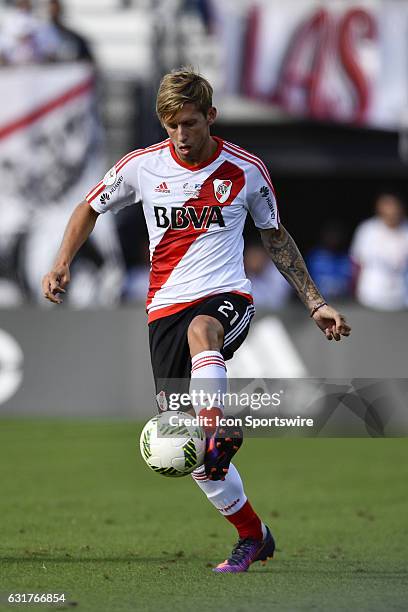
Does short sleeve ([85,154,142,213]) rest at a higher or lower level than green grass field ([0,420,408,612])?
higher

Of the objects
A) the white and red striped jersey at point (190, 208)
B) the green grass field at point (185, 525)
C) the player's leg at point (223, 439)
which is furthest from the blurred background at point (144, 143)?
the white and red striped jersey at point (190, 208)

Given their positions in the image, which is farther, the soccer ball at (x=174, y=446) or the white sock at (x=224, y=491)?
the white sock at (x=224, y=491)

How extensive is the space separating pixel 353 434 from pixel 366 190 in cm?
2096

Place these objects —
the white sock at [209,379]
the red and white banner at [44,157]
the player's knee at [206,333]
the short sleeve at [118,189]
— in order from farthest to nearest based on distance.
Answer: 1. the red and white banner at [44,157]
2. the short sleeve at [118,189]
3. the player's knee at [206,333]
4. the white sock at [209,379]

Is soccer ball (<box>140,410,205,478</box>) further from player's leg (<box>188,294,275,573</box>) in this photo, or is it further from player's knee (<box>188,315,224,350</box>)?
player's knee (<box>188,315,224,350</box>)

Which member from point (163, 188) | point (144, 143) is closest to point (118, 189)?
point (163, 188)

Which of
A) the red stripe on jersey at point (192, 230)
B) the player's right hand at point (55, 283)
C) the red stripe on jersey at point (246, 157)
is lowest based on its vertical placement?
the player's right hand at point (55, 283)

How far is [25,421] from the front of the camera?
1516 cm

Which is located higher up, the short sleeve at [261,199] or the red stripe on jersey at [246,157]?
the red stripe on jersey at [246,157]

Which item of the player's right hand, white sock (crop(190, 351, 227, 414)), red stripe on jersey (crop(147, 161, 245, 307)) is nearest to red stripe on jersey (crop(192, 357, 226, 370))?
white sock (crop(190, 351, 227, 414))

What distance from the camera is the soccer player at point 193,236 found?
653 centimetres

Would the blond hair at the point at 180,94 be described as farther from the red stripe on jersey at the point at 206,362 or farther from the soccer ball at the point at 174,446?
the soccer ball at the point at 174,446

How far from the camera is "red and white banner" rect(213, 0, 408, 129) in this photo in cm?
2047

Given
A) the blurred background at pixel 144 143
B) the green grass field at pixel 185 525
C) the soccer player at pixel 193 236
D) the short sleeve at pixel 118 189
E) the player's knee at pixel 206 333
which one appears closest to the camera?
the green grass field at pixel 185 525
